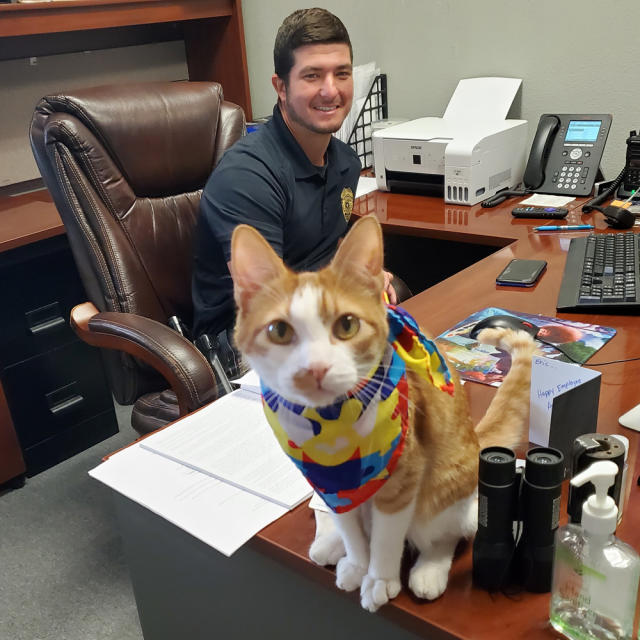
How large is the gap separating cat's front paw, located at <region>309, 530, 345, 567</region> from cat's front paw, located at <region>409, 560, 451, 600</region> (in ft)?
0.29

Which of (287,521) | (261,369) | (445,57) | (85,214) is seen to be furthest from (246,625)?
(445,57)

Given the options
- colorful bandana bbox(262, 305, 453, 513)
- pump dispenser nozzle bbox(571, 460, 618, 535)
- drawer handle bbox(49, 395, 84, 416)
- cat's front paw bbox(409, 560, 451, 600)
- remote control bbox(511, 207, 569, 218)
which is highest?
colorful bandana bbox(262, 305, 453, 513)

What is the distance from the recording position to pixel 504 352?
3.98 ft

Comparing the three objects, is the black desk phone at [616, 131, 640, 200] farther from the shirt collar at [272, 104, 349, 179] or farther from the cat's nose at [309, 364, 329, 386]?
the cat's nose at [309, 364, 329, 386]

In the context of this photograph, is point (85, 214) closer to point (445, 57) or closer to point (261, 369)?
point (261, 369)

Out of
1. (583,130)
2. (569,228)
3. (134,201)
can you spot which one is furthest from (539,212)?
(134,201)

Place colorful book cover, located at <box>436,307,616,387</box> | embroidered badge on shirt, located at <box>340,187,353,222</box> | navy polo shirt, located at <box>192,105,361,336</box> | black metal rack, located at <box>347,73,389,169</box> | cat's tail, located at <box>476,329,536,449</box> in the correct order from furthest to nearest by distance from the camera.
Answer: black metal rack, located at <box>347,73,389,169</box>, embroidered badge on shirt, located at <box>340,187,353,222</box>, navy polo shirt, located at <box>192,105,361,336</box>, colorful book cover, located at <box>436,307,616,387</box>, cat's tail, located at <box>476,329,536,449</box>

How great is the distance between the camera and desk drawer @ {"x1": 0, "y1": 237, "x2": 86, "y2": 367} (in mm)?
2088

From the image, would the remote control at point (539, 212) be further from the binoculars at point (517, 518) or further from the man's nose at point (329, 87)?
the binoculars at point (517, 518)

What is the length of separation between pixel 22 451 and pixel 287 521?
1661 mm

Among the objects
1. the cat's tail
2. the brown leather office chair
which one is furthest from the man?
the cat's tail

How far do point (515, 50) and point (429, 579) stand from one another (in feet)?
6.93

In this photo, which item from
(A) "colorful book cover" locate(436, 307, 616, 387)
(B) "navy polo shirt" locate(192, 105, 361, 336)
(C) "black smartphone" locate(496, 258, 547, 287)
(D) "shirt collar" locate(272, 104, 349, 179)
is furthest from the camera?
(D) "shirt collar" locate(272, 104, 349, 179)

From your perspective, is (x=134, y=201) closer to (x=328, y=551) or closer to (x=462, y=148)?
(x=462, y=148)
